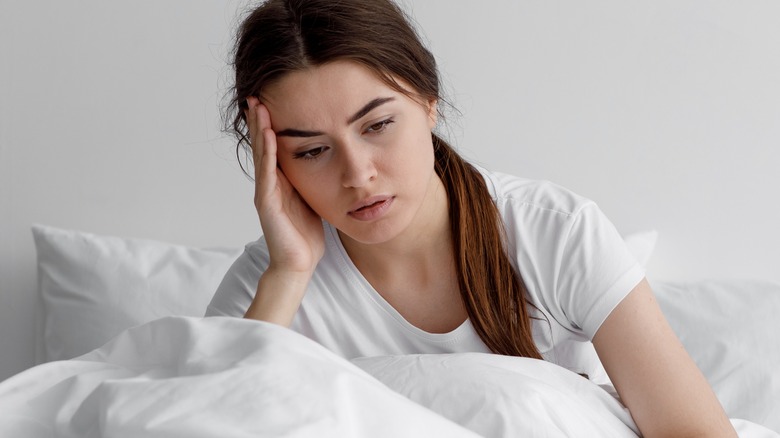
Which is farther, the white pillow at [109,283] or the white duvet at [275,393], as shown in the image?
the white pillow at [109,283]

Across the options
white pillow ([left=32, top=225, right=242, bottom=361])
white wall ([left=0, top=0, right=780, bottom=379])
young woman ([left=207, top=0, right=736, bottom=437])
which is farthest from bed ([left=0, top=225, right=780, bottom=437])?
white pillow ([left=32, top=225, right=242, bottom=361])

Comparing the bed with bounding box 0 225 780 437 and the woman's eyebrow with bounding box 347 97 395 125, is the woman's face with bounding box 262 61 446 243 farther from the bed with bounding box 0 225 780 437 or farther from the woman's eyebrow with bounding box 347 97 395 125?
the bed with bounding box 0 225 780 437

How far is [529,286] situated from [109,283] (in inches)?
37.8

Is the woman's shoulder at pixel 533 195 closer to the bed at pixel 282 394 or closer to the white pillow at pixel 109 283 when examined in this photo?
the bed at pixel 282 394

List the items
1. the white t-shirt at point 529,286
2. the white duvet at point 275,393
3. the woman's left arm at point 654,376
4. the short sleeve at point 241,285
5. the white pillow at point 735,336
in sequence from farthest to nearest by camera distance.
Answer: the white pillow at point 735,336 → the short sleeve at point 241,285 → the white t-shirt at point 529,286 → the woman's left arm at point 654,376 → the white duvet at point 275,393

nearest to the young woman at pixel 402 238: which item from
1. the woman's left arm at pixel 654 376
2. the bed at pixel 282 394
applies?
the woman's left arm at pixel 654 376

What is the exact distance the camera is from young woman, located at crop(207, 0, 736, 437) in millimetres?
1345

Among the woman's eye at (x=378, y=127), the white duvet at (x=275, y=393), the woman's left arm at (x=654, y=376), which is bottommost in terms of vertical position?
the woman's left arm at (x=654, y=376)

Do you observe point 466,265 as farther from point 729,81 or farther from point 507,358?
point 729,81

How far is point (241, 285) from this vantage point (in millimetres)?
1645

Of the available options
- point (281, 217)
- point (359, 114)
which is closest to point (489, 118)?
point (281, 217)

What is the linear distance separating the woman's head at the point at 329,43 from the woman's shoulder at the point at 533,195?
→ 0.59 feet

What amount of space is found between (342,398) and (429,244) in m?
0.60

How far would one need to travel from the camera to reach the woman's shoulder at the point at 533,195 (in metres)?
1.47
